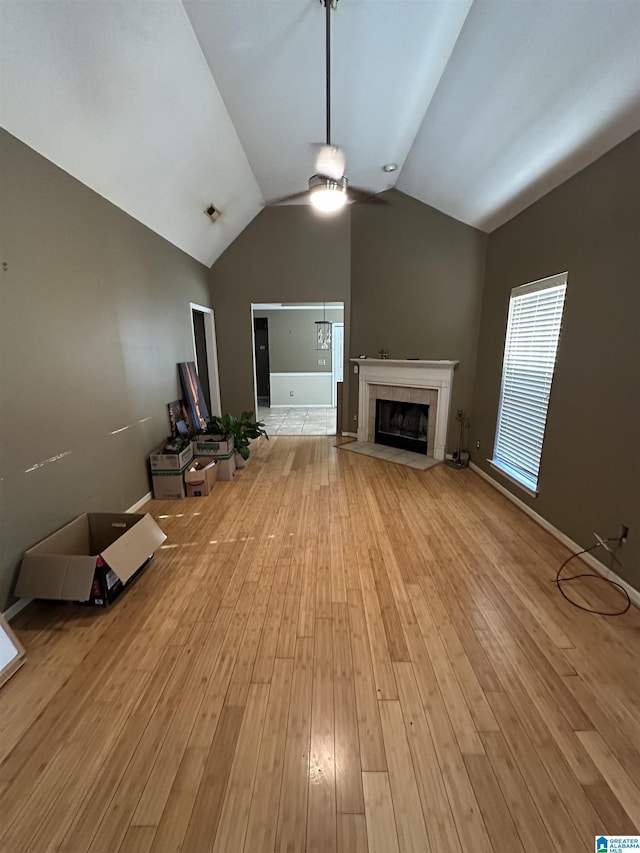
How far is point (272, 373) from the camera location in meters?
8.03

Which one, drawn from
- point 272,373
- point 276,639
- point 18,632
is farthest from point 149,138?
point 272,373

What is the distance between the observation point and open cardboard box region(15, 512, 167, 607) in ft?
5.90

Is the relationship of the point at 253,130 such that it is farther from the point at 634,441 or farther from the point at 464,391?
the point at 634,441

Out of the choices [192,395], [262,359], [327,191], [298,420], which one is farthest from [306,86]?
[262,359]

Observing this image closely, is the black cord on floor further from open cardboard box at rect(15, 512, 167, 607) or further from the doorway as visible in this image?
the doorway

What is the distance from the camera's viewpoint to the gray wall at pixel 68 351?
5.94 feet

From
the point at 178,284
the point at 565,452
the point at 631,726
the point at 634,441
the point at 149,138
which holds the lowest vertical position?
the point at 631,726

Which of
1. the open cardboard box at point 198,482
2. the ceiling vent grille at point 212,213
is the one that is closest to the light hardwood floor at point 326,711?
the open cardboard box at point 198,482

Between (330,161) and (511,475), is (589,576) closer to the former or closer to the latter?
(511,475)

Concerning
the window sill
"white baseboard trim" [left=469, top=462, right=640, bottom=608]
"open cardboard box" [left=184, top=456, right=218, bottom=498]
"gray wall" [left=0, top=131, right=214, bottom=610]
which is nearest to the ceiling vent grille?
"gray wall" [left=0, top=131, right=214, bottom=610]

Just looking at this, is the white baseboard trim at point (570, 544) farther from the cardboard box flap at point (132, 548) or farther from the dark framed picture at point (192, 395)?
the dark framed picture at point (192, 395)

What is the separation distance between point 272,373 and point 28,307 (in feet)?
20.3

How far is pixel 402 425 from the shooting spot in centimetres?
500

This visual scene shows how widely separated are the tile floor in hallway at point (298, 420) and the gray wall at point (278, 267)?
1.53 meters
